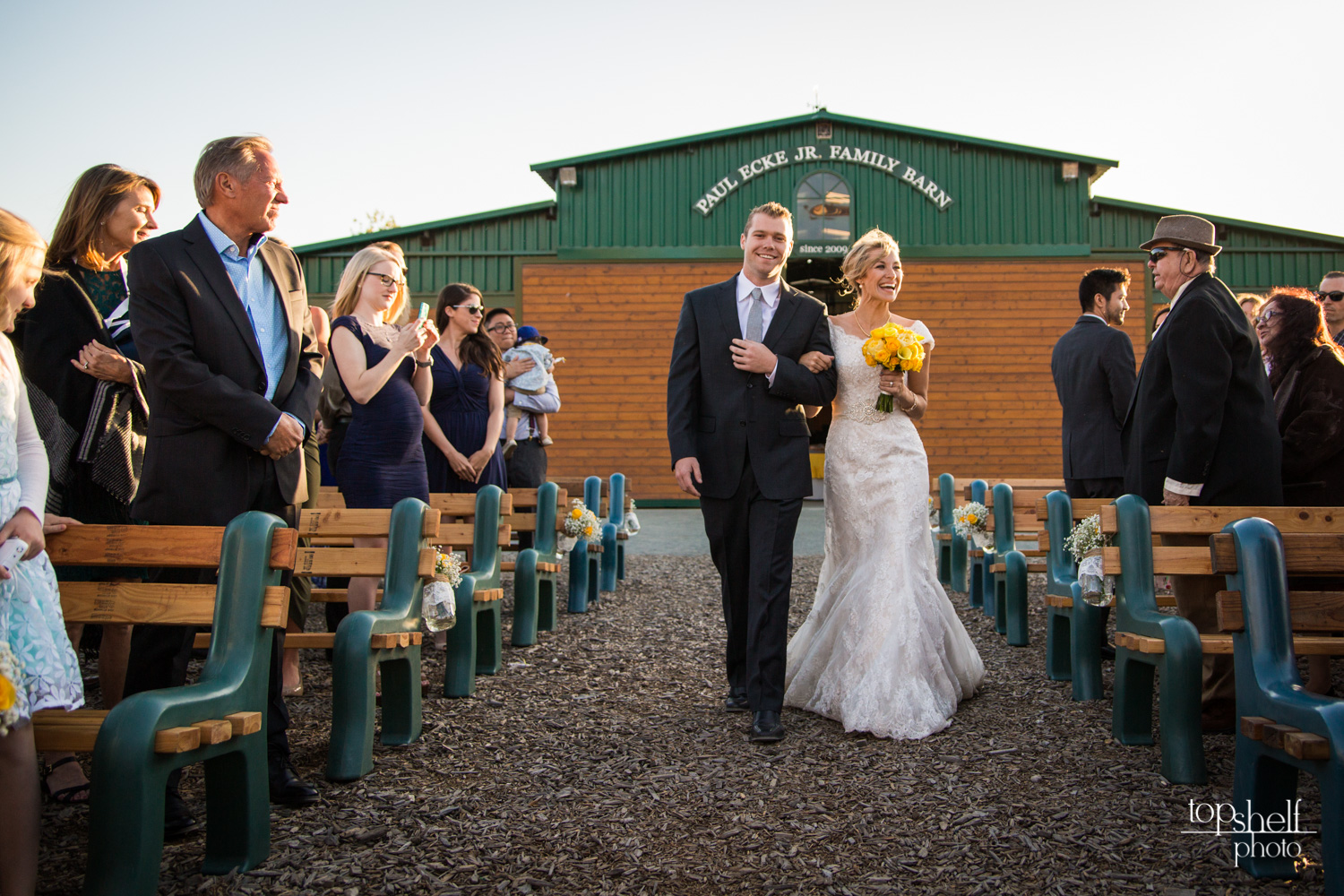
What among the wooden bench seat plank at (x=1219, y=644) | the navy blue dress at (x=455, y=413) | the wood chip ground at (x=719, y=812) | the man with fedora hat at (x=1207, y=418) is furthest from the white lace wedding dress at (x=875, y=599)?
the navy blue dress at (x=455, y=413)

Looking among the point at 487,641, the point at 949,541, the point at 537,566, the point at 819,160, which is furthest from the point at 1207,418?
the point at 819,160

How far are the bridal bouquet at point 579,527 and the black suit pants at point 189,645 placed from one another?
157 inches

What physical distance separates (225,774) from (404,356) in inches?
99.3

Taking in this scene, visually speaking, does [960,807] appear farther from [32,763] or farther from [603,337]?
[603,337]

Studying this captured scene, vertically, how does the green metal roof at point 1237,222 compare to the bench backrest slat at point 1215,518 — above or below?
above

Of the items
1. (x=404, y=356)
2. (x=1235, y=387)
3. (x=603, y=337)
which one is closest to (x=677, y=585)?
(x=404, y=356)

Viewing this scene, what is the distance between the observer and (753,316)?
175 inches

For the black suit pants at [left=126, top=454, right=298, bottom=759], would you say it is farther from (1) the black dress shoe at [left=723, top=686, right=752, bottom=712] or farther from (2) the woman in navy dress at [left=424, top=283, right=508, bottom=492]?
(2) the woman in navy dress at [left=424, top=283, right=508, bottom=492]

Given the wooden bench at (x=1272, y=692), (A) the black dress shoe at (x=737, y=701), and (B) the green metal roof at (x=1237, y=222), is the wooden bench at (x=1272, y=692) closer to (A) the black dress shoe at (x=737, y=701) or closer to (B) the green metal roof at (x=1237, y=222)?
(A) the black dress shoe at (x=737, y=701)

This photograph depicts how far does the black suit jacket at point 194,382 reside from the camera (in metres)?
3.09

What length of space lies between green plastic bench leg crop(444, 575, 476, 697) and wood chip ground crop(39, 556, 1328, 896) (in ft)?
0.28

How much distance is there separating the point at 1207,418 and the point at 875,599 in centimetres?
163

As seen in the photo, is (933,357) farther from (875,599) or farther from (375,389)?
(375,389)

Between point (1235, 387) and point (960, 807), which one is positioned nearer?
point (960, 807)
